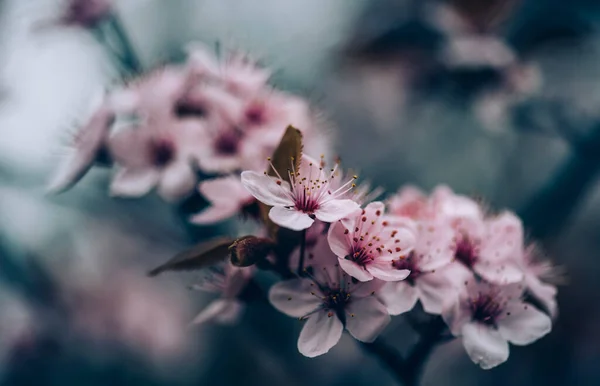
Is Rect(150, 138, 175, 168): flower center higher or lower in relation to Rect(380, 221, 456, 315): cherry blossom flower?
lower

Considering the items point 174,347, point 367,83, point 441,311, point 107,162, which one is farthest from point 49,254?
point 441,311

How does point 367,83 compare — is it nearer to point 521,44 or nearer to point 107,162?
point 521,44

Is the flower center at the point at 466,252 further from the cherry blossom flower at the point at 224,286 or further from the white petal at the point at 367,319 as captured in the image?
the cherry blossom flower at the point at 224,286

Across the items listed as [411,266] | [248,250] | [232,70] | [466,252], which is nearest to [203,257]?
[248,250]

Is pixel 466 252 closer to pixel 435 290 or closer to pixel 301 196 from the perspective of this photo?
pixel 435 290

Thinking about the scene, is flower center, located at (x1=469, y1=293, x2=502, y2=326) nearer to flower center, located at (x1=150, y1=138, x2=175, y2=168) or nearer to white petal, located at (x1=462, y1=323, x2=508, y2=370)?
white petal, located at (x1=462, y1=323, x2=508, y2=370)

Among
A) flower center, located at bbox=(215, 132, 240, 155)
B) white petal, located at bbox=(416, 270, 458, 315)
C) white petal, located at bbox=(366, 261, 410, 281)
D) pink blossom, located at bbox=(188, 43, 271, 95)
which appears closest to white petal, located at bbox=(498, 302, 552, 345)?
white petal, located at bbox=(416, 270, 458, 315)
